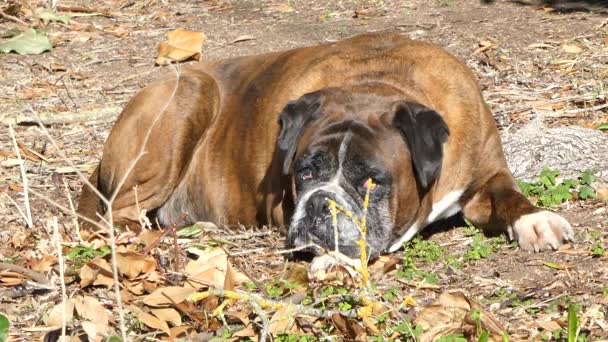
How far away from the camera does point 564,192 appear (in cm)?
584

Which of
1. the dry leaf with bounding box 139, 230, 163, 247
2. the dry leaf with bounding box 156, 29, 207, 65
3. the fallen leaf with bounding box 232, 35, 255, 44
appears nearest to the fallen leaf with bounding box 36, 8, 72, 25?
the dry leaf with bounding box 156, 29, 207, 65

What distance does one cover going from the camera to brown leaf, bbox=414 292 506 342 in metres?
4.09

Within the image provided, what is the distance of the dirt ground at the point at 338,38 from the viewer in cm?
467

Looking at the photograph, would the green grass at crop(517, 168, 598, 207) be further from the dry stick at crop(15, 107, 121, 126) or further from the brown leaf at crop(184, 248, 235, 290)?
the dry stick at crop(15, 107, 121, 126)

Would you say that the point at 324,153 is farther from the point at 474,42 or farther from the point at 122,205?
the point at 474,42

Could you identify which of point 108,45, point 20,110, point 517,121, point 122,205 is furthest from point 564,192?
point 108,45

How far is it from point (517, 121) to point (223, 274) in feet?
9.74

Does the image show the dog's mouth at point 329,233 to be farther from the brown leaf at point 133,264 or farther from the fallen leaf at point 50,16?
the fallen leaf at point 50,16

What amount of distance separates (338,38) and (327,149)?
164 inches

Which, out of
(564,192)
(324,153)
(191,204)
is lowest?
(191,204)

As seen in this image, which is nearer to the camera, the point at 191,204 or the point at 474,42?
the point at 191,204

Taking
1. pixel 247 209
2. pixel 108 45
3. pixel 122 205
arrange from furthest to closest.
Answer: pixel 108 45, pixel 122 205, pixel 247 209

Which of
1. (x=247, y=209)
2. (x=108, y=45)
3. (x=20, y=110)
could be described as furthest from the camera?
(x=108, y=45)

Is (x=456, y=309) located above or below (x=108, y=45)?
above
